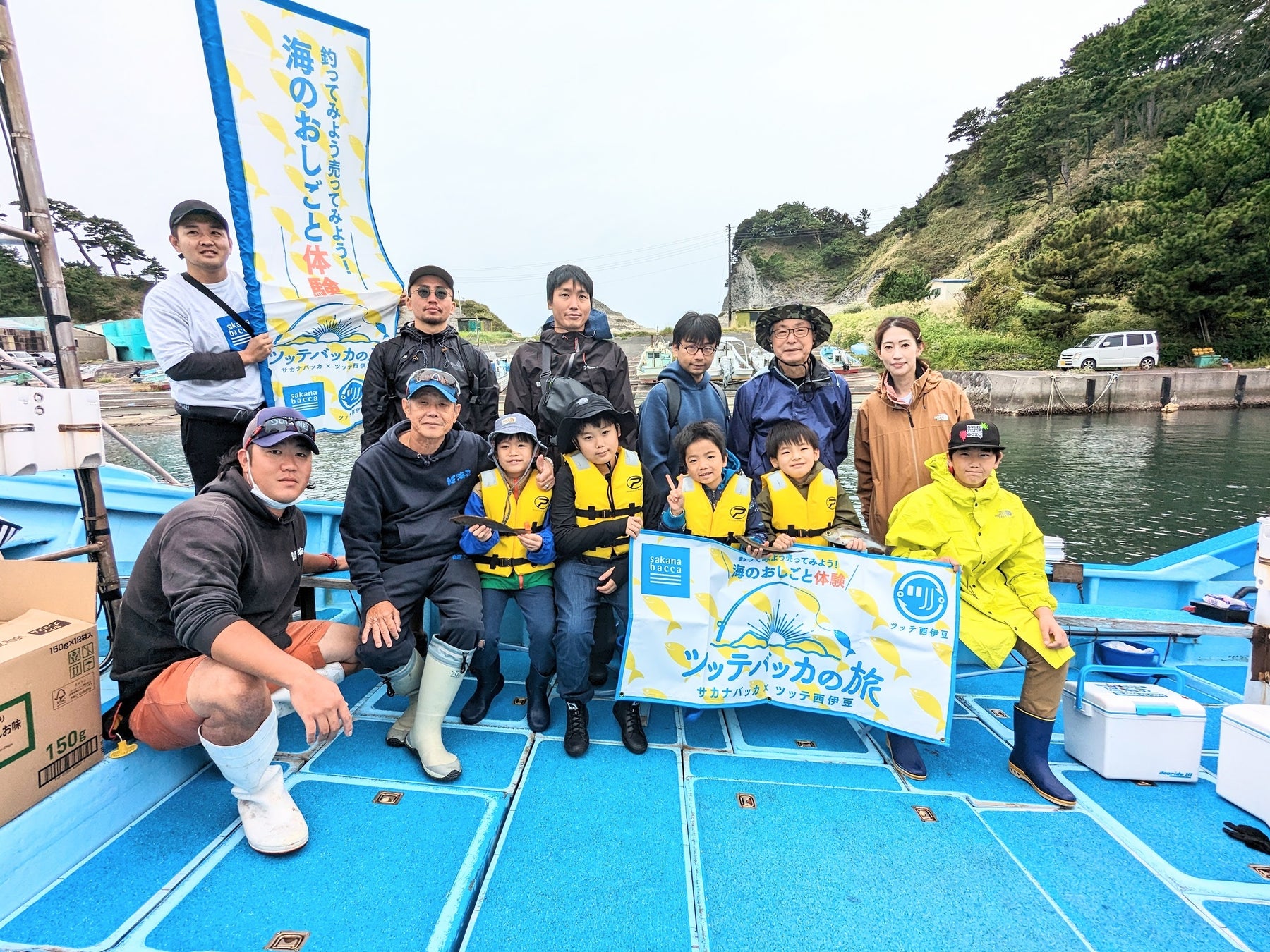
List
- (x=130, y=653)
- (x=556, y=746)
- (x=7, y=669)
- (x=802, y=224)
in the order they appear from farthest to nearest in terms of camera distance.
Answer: (x=802, y=224) < (x=556, y=746) < (x=130, y=653) < (x=7, y=669)

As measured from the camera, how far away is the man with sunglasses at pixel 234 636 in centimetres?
187

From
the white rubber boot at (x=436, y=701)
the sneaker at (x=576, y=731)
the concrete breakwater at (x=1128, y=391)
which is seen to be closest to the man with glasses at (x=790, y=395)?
the sneaker at (x=576, y=731)

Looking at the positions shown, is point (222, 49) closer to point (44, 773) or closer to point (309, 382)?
point (309, 382)

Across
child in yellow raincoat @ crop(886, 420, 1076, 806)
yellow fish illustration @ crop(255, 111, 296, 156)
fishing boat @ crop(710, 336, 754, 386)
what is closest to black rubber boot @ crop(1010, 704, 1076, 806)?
child in yellow raincoat @ crop(886, 420, 1076, 806)

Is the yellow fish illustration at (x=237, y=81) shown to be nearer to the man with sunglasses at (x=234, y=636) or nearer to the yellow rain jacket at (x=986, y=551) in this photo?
the man with sunglasses at (x=234, y=636)

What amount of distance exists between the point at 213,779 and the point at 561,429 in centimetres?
212

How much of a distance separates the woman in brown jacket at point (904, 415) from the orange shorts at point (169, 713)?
326 cm

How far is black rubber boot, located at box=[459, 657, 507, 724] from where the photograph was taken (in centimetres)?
298

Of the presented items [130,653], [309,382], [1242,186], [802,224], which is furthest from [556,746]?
[802,224]

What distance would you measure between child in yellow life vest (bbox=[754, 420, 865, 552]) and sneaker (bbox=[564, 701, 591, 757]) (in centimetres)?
129

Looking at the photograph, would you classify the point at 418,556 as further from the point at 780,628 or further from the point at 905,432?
the point at 905,432

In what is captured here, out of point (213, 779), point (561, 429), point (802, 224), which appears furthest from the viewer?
point (802, 224)

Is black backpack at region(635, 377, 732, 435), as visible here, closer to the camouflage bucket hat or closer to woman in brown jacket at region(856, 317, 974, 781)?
the camouflage bucket hat

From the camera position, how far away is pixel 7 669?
1.76m
